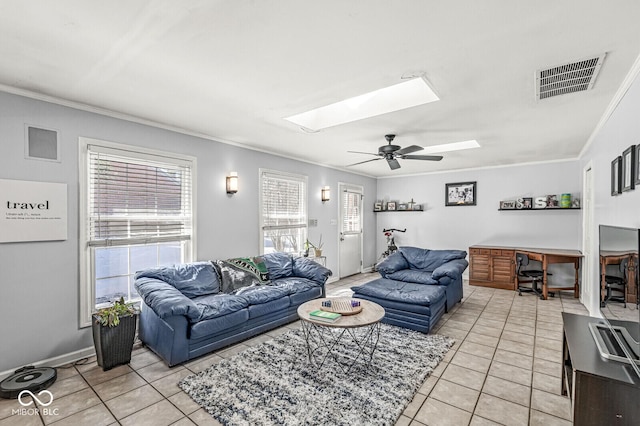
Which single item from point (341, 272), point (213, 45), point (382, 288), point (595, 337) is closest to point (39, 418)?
point (213, 45)

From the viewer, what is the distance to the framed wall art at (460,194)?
22.1 feet

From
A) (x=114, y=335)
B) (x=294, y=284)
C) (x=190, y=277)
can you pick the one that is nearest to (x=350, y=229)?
(x=294, y=284)

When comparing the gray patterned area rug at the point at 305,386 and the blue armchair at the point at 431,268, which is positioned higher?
the blue armchair at the point at 431,268

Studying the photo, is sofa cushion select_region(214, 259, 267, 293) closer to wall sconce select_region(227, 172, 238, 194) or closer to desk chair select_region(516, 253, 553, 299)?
wall sconce select_region(227, 172, 238, 194)

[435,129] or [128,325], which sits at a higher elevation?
[435,129]

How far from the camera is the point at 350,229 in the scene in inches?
280

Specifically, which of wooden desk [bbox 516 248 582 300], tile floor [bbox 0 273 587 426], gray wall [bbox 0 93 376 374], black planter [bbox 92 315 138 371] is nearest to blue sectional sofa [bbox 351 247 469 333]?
tile floor [bbox 0 273 587 426]

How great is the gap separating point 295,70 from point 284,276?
120 inches

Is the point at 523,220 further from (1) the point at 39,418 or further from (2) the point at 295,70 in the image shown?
(1) the point at 39,418

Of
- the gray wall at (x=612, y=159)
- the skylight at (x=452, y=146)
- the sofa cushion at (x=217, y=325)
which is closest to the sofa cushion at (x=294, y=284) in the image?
the sofa cushion at (x=217, y=325)

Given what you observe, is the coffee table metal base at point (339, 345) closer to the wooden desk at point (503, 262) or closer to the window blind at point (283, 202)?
the window blind at point (283, 202)

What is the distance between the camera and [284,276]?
180 inches

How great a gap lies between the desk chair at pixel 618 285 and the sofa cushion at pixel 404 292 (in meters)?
1.70

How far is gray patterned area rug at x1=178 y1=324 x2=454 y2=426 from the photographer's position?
2.14 metres
